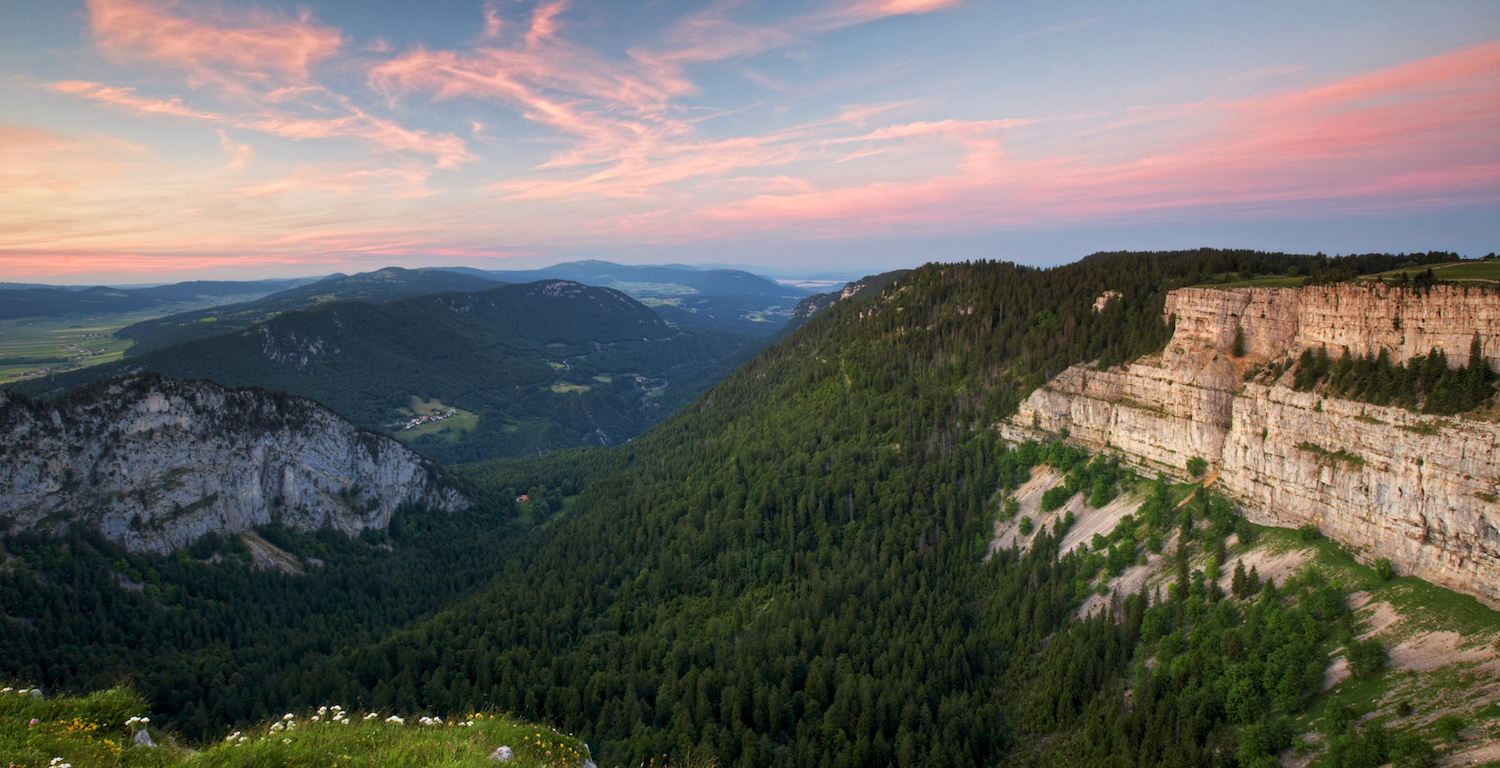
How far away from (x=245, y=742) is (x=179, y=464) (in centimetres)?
11834

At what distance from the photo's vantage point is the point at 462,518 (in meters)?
147

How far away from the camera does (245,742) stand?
814 inches

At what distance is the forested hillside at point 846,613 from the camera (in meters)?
58.9

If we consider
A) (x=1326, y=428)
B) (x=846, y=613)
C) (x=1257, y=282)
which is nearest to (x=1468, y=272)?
(x=1326, y=428)

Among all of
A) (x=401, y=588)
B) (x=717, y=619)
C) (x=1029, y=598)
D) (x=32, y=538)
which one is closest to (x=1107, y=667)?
(x=1029, y=598)

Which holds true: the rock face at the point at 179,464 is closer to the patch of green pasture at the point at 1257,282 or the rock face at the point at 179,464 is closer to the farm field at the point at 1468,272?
the patch of green pasture at the point at 1257,282

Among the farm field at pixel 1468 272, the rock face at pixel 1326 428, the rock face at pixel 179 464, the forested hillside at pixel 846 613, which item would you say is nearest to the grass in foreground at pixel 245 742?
the forested hillside at pixel 846 613

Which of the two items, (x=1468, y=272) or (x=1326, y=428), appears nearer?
(x=1326, y=428)

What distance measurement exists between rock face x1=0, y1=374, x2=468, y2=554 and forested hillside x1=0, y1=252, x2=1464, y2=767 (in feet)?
23.7

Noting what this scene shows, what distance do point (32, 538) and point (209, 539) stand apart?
2003 centimetres

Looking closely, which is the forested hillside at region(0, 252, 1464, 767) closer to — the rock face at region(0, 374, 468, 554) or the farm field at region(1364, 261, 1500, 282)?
the rock face at region(0, 374, 468, 554)

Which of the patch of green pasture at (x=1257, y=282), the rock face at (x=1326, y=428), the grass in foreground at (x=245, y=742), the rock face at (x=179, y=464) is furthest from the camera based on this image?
the rock face at (x=179, y=464)

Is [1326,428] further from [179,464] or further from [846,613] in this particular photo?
[179,464]

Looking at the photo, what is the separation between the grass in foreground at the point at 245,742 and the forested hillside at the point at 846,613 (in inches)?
1468
